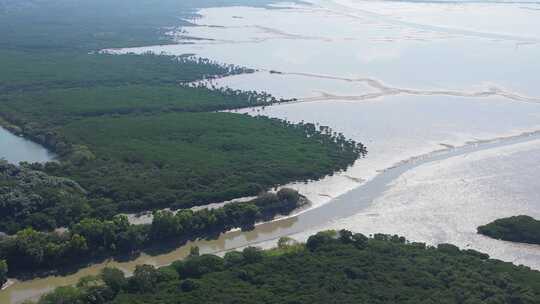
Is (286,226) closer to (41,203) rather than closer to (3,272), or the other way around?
(41,203)

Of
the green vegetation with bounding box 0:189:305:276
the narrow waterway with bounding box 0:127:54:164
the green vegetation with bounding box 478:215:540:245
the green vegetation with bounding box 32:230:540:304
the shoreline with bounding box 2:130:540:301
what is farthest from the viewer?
the narrow waterway with bounding box 0:127:54:164

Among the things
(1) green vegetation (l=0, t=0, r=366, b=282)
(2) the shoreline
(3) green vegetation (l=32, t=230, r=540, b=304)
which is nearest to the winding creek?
(2) the shoreline

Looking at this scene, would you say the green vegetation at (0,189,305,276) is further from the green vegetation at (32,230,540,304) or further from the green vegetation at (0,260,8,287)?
the green vegetation at (32,230,540,304)

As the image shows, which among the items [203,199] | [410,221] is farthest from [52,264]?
[410,221]

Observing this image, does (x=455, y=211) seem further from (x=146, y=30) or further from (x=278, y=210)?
(x=146, y=30)

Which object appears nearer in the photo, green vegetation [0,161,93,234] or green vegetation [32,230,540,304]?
green vegetation [32,230,540,304]

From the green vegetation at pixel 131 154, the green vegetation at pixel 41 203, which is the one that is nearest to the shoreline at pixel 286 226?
the green vegetation at pixel 131 154

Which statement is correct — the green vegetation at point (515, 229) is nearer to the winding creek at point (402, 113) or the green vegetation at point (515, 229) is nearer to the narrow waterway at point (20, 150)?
the winding creek at point (402, 113)
